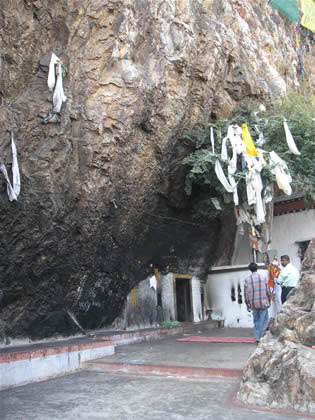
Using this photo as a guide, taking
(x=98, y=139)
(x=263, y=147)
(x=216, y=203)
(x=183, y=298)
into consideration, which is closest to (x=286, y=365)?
(x=98, y=139)

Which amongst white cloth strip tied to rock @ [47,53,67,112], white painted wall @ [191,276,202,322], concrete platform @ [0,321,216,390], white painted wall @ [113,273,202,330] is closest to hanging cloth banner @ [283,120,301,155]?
white painted wall @ [113,273,202,330]

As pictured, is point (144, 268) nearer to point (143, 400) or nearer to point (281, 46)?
point (143, 400)

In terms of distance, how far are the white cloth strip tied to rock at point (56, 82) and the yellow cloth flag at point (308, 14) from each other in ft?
27.2

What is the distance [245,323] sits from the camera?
42.7 feet

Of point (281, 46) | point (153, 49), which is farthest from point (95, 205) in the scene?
point (281, 46)

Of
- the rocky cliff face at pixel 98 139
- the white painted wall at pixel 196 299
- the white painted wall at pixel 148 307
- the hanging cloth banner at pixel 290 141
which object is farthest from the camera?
the white painted wall at pixel 196 299

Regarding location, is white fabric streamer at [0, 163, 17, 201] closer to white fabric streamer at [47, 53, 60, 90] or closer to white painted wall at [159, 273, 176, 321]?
white fabric streamer at [47, 53, 60, 90]

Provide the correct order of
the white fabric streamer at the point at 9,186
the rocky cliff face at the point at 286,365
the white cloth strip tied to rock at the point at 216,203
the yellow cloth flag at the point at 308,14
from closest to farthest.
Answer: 1. the rocky cliff face at the point at 286,365
2. the white fabric streamer at the point at 9,186
3. the white cloth strip tied to rock at the point at 216,203
4. the yellow cloth flag at the point at 308,14

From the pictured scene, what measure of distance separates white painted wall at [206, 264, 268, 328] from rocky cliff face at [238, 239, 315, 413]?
811 centimetres

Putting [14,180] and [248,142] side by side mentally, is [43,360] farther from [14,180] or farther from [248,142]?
[248,142]

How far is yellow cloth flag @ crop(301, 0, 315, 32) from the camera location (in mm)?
12488

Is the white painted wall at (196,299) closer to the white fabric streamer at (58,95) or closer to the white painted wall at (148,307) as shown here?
the white painted wall at (148,307)

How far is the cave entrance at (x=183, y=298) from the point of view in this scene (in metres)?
13.3

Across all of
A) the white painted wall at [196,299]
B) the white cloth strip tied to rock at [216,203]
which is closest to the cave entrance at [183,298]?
the white painted wall at [196,299]
